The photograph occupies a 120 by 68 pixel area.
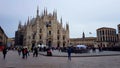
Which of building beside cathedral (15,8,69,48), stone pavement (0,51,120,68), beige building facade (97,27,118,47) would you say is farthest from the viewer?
beige building facade (97,27,118,47)

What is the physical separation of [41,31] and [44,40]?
4642 millimetres

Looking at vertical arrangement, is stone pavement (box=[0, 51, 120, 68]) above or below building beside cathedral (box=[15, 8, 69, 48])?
below

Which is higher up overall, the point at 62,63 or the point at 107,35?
the point at 107,35

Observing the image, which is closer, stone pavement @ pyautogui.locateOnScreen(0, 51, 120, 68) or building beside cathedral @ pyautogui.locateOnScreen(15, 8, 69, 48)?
stone pavement @ pyautogui.locateOnScreen(0, 51, 120, 68)

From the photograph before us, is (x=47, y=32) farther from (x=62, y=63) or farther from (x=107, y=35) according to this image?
(x=62, y=63)

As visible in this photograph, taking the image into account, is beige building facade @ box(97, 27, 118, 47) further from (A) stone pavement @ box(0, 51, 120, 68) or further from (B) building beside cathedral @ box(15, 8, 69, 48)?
(A) stone pavement @ box(0, 51, 120, 68)

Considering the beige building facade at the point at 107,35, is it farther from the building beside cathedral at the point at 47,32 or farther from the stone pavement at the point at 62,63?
the stone pavement at the point at 62,63

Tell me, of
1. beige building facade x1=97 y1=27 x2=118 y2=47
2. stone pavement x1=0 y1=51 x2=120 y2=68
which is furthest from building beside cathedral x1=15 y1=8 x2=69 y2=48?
stone pavement x1=0 y1=51 x2=120 y2=68

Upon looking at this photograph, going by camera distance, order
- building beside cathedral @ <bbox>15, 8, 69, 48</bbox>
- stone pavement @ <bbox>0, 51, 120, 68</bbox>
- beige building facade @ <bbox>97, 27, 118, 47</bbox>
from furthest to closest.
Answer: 1. beige building facade @ <bbox>97, 27, 118, 47</bbox>
2. building beside cathedral @ <bbox>15, 8, 69, 48</bbox>
3. stone pavement @ <bbox>0, 51, 120, 68</bbox>

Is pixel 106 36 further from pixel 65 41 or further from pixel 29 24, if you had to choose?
pixel 29 24

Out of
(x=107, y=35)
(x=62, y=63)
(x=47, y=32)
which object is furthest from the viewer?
(x=107, y=35)

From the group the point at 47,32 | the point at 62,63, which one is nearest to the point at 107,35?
the point at 47,32

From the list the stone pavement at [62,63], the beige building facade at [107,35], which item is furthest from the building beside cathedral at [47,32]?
the stone pavement at [62,63]

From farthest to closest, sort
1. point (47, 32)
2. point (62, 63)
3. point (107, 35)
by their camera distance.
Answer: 1. point (107, 35)
2. point (47, 32)
3. point (62, 63)
